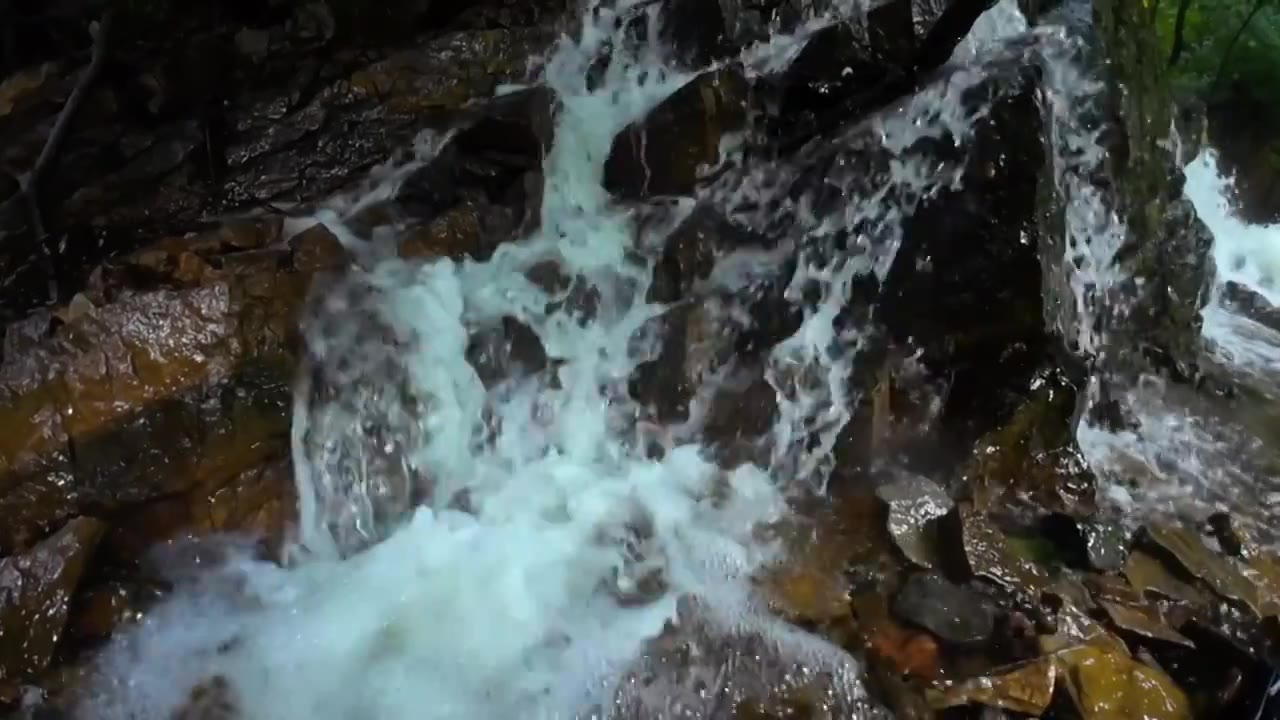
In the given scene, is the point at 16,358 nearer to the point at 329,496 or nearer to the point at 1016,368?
the point at 329,496

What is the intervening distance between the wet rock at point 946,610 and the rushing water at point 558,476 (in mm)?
326

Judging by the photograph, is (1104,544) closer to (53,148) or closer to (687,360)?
(687,360)

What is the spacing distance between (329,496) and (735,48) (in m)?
3.23

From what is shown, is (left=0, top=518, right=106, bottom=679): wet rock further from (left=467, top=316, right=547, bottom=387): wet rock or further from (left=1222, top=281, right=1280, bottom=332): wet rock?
(left=1222, top=281, right=1280, bottom=332): wet rock

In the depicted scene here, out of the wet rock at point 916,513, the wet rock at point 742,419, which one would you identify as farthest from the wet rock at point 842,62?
the wet rock at point 916,513

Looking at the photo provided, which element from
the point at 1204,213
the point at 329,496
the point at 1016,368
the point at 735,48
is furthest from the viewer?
the point at 1204,213

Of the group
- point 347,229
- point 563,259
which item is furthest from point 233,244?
point 563,259

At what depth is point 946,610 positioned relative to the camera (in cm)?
352

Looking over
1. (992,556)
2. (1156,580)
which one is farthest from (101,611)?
(1156,580)

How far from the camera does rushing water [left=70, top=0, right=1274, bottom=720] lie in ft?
11.5

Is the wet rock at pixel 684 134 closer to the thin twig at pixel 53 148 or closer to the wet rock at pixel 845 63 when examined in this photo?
the wet rock at pixel 845 63

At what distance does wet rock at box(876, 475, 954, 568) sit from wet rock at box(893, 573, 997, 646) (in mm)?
176

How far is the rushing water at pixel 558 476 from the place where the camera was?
3506 mm

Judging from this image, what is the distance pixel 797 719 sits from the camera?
319cm
